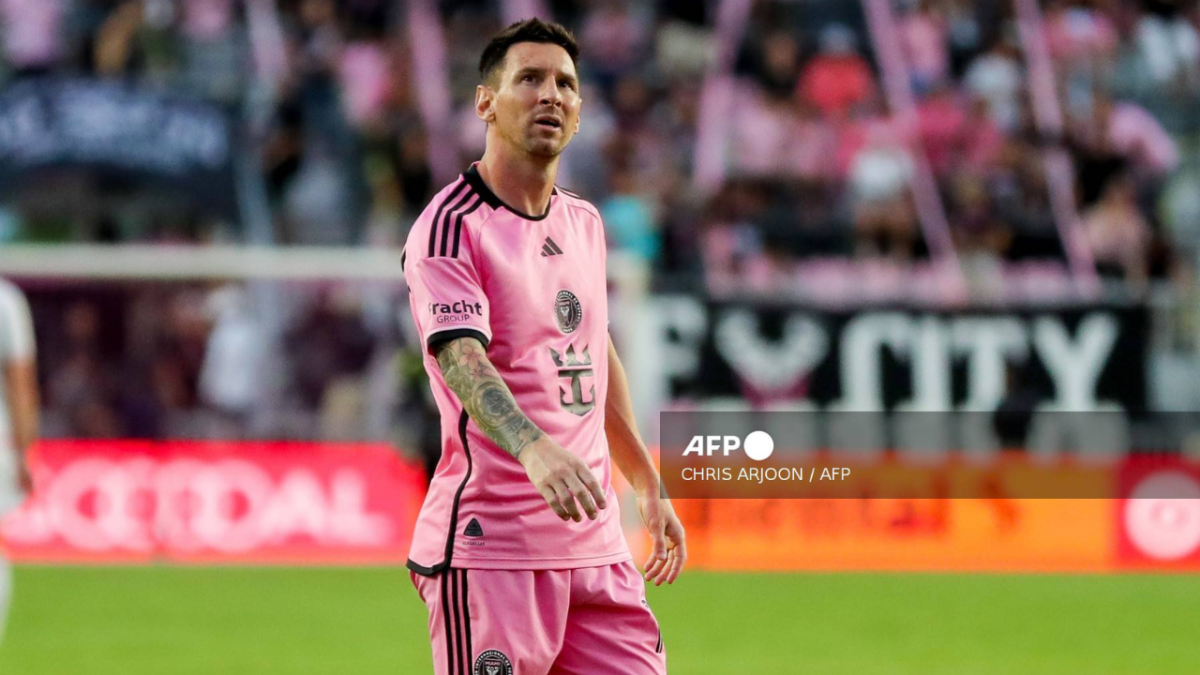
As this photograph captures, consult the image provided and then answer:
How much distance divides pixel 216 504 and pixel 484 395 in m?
10.2

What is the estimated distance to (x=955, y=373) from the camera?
44.7ft

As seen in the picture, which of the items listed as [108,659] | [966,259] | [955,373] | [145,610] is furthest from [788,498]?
[108,659]

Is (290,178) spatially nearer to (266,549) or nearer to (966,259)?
(266,549)

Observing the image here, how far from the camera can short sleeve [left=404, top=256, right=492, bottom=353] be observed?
413 cm

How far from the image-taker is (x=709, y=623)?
35.2 feet

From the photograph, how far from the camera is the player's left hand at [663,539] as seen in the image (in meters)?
4.68

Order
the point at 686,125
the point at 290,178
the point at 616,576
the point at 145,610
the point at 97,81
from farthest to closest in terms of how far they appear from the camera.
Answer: the point at 686,125
the point at 290,178
the point at 97,81
the point at 145,610
the point at 616,576

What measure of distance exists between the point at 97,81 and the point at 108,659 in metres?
6.67

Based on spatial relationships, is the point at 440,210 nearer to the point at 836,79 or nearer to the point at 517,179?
the point at 517,179

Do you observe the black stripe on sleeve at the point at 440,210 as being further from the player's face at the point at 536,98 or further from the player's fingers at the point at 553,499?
the player's fingers at the point at 553,499

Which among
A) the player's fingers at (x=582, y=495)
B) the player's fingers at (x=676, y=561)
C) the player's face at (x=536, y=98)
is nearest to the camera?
the player's fingers at (x=582, y=495)

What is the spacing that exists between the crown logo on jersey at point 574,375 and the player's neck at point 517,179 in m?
0.35

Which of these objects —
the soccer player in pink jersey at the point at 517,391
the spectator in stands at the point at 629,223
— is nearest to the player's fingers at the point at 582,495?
the soccer player in pink jersey at the point at 517,391

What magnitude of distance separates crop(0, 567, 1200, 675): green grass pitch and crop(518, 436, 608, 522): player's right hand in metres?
5.21
